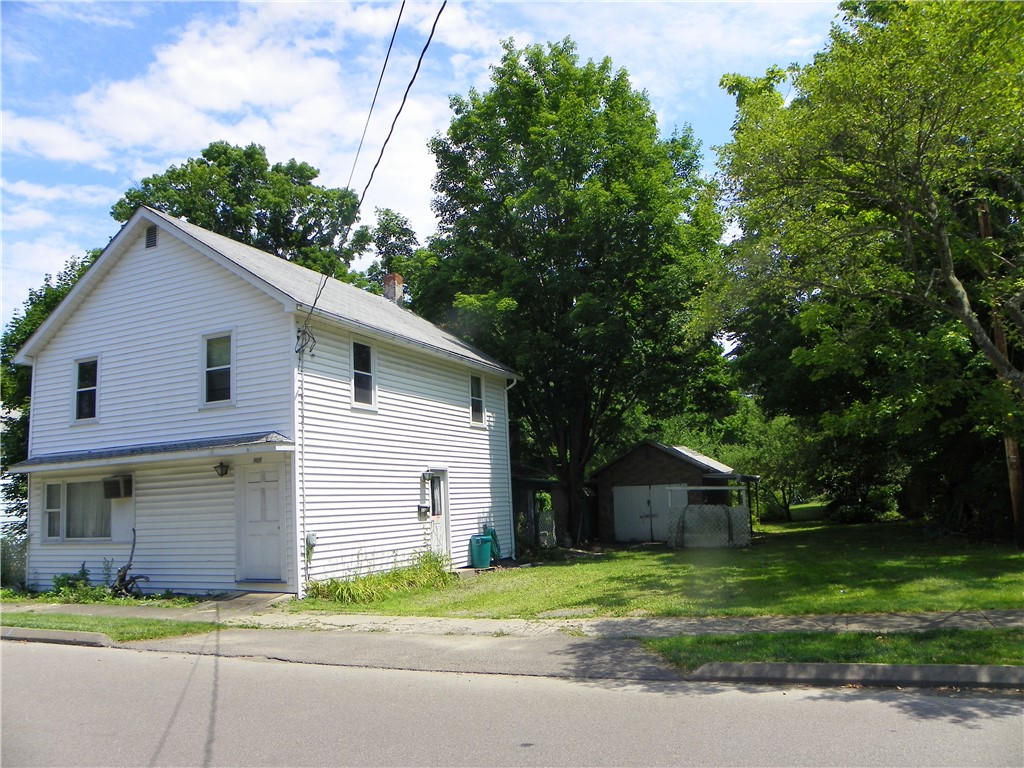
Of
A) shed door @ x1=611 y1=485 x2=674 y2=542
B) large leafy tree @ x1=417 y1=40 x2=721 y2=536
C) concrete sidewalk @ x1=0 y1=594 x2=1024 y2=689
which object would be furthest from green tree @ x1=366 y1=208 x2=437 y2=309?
concrete sidewalk @ x1=0 y1=594 x2=1024 y2=689

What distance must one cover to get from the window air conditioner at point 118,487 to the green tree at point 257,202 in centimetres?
1717

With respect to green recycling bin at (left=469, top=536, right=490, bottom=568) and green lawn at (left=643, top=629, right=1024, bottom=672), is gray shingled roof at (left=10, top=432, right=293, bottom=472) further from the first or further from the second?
green lawn at (left=643, top=629, right=1024, bottom=672)

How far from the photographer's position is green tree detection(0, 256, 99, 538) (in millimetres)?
24438

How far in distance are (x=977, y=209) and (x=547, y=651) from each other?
13987mm

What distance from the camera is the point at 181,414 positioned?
16.3 meters

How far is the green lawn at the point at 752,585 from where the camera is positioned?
450 inches

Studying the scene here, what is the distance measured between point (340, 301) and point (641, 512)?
15.4m

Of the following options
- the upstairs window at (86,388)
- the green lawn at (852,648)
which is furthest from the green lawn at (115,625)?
the green lawn at (852,648)

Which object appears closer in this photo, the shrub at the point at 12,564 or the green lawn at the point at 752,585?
the green lawn at the point at 752,585

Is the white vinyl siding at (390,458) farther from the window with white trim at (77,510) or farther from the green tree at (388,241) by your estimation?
the green tree at (388,241)

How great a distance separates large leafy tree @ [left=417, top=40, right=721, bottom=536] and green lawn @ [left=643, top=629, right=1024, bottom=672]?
44.4ft

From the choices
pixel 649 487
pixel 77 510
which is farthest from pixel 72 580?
pixel 649 487

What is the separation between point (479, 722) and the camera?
663 centimetres

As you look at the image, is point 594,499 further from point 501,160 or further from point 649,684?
point 649,684
